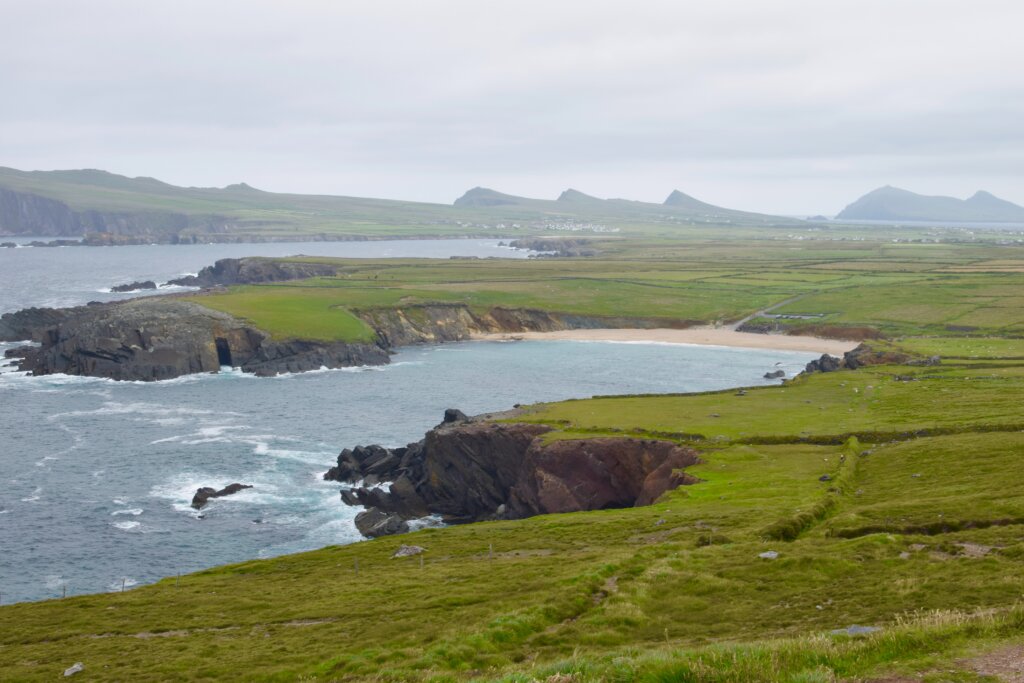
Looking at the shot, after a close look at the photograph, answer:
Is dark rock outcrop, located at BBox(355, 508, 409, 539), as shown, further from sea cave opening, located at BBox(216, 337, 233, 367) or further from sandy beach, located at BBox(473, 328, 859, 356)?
sandy beach, located at BBox(473, 328, 859, 356)

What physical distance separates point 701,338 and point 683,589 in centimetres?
12819

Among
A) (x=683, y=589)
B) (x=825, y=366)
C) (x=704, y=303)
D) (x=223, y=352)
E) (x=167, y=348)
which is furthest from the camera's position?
(x=704, y=303)

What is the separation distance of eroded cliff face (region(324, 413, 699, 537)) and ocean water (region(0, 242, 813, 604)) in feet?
10.4

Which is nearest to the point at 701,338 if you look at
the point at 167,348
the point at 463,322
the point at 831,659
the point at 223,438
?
the point at 463,322

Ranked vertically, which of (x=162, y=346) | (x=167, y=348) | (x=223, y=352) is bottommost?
(x=223, y=352)

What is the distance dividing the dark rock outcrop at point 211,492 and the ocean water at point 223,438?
2.57 ft

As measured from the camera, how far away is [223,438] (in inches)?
3615

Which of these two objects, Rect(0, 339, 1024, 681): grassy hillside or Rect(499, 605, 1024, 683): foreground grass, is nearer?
Rect(499, 605, 1024, 683): foreground grass

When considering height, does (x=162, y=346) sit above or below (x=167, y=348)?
above

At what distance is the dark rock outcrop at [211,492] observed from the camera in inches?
2810

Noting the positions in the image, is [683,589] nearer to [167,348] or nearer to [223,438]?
[223,438]

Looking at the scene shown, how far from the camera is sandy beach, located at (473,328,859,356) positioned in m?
151

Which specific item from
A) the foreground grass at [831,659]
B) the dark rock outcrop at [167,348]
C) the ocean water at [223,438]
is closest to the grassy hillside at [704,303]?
the dark rock outcrop at [167,348]

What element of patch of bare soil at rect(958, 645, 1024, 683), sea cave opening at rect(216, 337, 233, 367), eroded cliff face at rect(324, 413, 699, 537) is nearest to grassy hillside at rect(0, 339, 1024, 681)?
patch of bare soil at rect(958, 645, 1024, 683)
